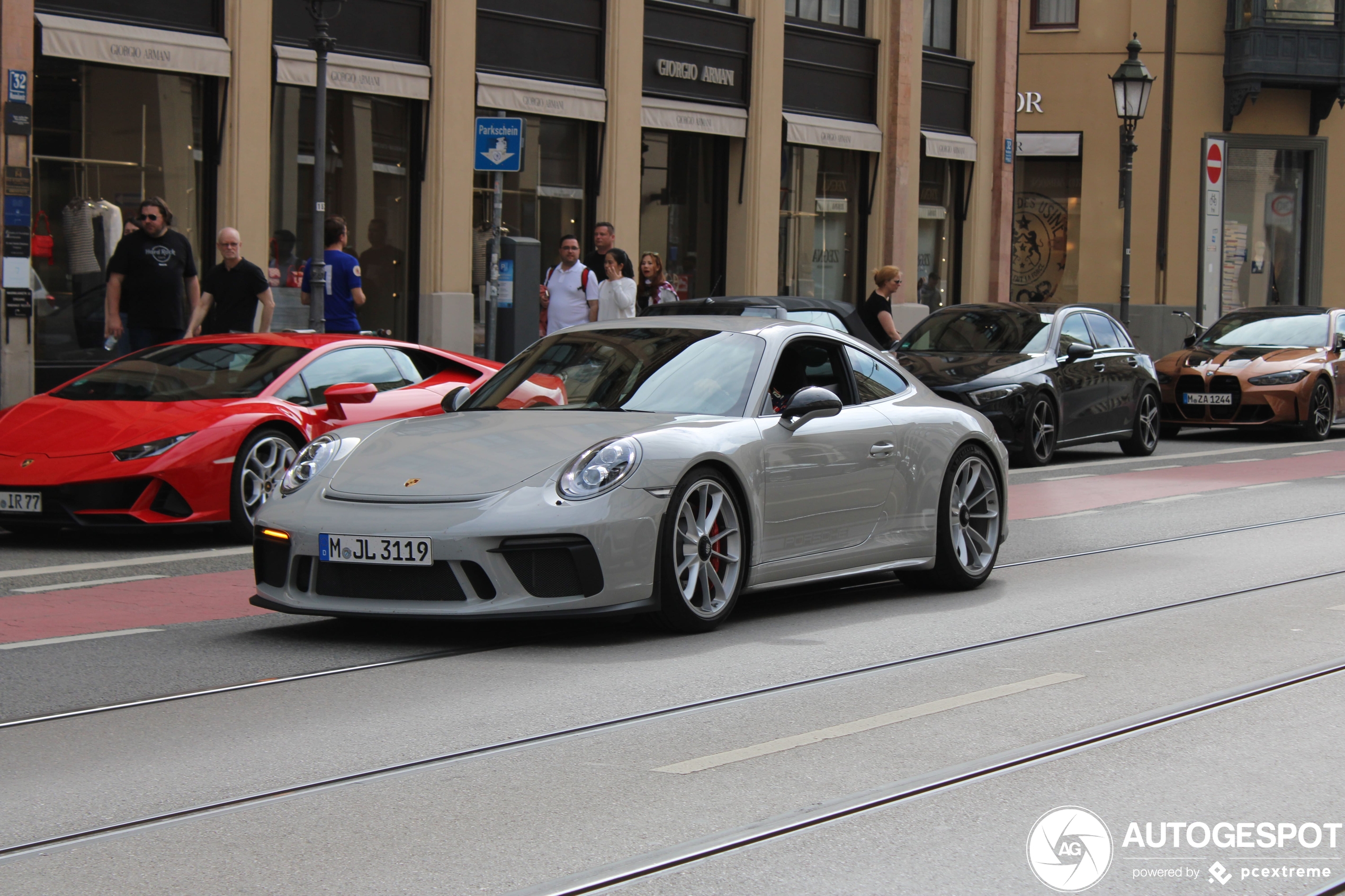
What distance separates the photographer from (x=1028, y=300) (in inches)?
1518

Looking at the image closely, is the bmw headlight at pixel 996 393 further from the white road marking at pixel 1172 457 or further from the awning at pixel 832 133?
the awning at pixel 832 133

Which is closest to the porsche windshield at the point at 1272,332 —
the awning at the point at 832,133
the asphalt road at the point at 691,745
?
the awning at the point at 832,133

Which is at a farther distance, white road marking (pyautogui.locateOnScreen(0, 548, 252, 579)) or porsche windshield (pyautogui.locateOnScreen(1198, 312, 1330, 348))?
porsche windshield (pyautogui.locateOnScreen(1198, 312, 1330, 348))

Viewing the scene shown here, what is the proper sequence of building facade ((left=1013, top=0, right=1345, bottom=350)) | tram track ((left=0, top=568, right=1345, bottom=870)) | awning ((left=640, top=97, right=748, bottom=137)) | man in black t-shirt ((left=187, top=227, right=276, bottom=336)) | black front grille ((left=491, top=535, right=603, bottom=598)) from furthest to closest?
1. building facade ((left=1013, top=0, right=1345, bottom=350))
2. awning ((left=640, top=97, right=748, bottom=137))
3. man in black t-shirt ((left=187, top=227, right=276, bottom=336))
4. black front grille ((left=491, top=535, right=603, bottom=598))
5. tram track ((left=0, top=568, right=1345, bottom=870))

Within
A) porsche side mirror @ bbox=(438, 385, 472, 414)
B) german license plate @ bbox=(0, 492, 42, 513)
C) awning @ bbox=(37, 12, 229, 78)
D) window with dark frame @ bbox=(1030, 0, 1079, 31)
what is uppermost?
window with dark frame @ bbox=(1030, 0, 1079, 31)

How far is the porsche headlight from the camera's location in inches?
399

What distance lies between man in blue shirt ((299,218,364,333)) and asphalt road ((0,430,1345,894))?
7661mm

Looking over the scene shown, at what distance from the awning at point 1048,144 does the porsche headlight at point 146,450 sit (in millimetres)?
29944

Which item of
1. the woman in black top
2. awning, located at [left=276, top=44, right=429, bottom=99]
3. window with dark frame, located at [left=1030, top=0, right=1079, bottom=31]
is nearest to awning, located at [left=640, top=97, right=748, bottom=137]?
awning, located at [left=276, top=44, right=429, bottom=99]

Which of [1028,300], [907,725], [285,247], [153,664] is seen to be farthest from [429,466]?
[1028,300]

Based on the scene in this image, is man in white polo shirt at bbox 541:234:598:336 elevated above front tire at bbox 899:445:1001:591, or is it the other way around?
man in white polo shirt at bbox 541:234:598:336

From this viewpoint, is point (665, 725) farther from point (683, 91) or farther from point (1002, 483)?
point (683, 91)

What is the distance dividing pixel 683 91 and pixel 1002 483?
665 inches

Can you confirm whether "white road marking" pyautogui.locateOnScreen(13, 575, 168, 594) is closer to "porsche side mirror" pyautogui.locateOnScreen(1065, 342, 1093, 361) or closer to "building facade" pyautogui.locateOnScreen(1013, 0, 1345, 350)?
"porsche side mirror" pyautogui.locateOnScreen(1065, 342, 1093, 361)
